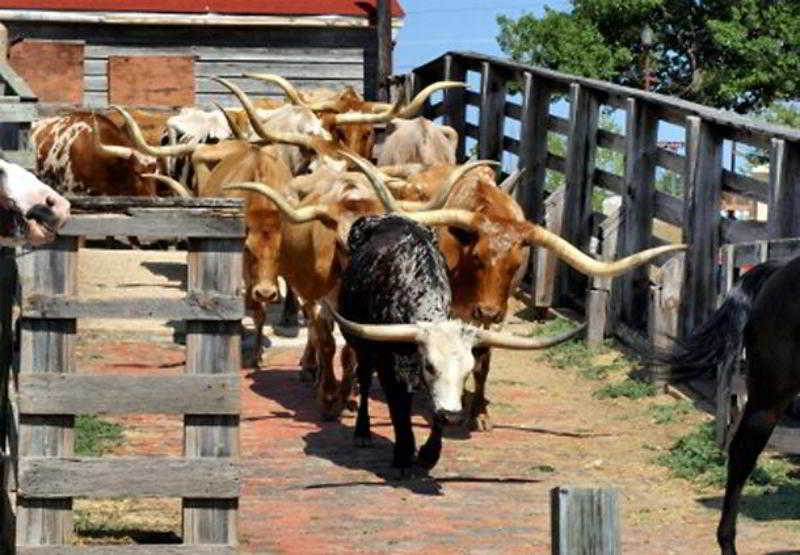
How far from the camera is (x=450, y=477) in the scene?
12086mm

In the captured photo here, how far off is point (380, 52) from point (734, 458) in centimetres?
1669

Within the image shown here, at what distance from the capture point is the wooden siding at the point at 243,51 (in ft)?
89.4

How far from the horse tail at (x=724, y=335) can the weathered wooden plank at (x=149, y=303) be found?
3032mm

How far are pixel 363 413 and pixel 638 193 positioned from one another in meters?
4.24

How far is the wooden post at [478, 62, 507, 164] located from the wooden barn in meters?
5.56

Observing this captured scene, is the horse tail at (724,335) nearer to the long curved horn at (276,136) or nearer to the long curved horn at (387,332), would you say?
the long curved horn at (387,332)

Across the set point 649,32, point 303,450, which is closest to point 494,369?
point 303,450

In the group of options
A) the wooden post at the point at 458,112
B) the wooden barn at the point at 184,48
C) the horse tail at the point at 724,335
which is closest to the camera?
the horse tail at the point at 724,335

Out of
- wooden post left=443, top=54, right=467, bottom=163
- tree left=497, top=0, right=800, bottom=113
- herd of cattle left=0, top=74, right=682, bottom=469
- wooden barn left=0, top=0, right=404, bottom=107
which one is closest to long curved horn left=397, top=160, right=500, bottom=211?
herd of cattle left=0, top=74, right=682, bottom=469

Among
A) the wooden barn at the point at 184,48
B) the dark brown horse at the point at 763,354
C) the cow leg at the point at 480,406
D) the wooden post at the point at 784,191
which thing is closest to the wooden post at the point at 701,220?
the wooden post at the point at 784,191

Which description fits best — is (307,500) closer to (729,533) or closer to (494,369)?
(729,533)

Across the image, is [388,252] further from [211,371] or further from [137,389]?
[137,389]

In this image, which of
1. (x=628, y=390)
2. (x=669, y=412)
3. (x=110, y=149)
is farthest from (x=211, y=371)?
(x=110, y=149)

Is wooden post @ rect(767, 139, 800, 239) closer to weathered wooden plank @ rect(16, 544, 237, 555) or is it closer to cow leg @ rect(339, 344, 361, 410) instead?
cow leg @ rect(339, 344, 361, 410)
